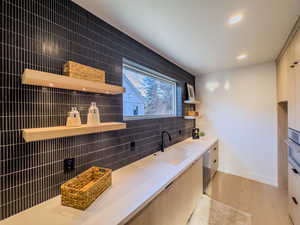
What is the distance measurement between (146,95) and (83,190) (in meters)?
1.63

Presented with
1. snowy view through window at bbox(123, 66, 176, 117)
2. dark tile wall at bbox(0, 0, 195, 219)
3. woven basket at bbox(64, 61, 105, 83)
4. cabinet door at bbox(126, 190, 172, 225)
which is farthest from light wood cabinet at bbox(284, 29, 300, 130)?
woven basket at bbox(64, 61, 105, 83)

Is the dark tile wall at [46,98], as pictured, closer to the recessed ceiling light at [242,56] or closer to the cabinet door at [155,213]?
the cabinet door at [155,213]

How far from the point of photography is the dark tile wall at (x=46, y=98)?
879mm

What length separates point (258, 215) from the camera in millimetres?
1980

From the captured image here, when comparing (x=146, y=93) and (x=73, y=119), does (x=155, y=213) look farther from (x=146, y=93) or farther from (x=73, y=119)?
(x=146, y=93)

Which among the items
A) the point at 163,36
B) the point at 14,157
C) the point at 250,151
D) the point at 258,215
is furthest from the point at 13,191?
the point at 250,151

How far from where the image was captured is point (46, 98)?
105cm

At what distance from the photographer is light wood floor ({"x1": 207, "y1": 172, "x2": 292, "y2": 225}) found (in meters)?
1.95

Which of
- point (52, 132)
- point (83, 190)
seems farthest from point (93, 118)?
point (83, 190)

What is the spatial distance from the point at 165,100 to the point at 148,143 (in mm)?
1074

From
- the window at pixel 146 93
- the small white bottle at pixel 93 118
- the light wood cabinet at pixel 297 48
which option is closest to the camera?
the small white bottle at pixel 93 118

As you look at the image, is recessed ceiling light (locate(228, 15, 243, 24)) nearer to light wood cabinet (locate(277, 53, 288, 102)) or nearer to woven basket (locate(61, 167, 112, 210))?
light wood cabinet (locate(277, 53, 288, 102))

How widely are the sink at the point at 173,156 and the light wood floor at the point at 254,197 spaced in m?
0.93

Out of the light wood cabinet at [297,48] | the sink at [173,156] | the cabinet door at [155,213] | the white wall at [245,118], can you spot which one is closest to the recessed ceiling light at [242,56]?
the white wall at [245,118]
